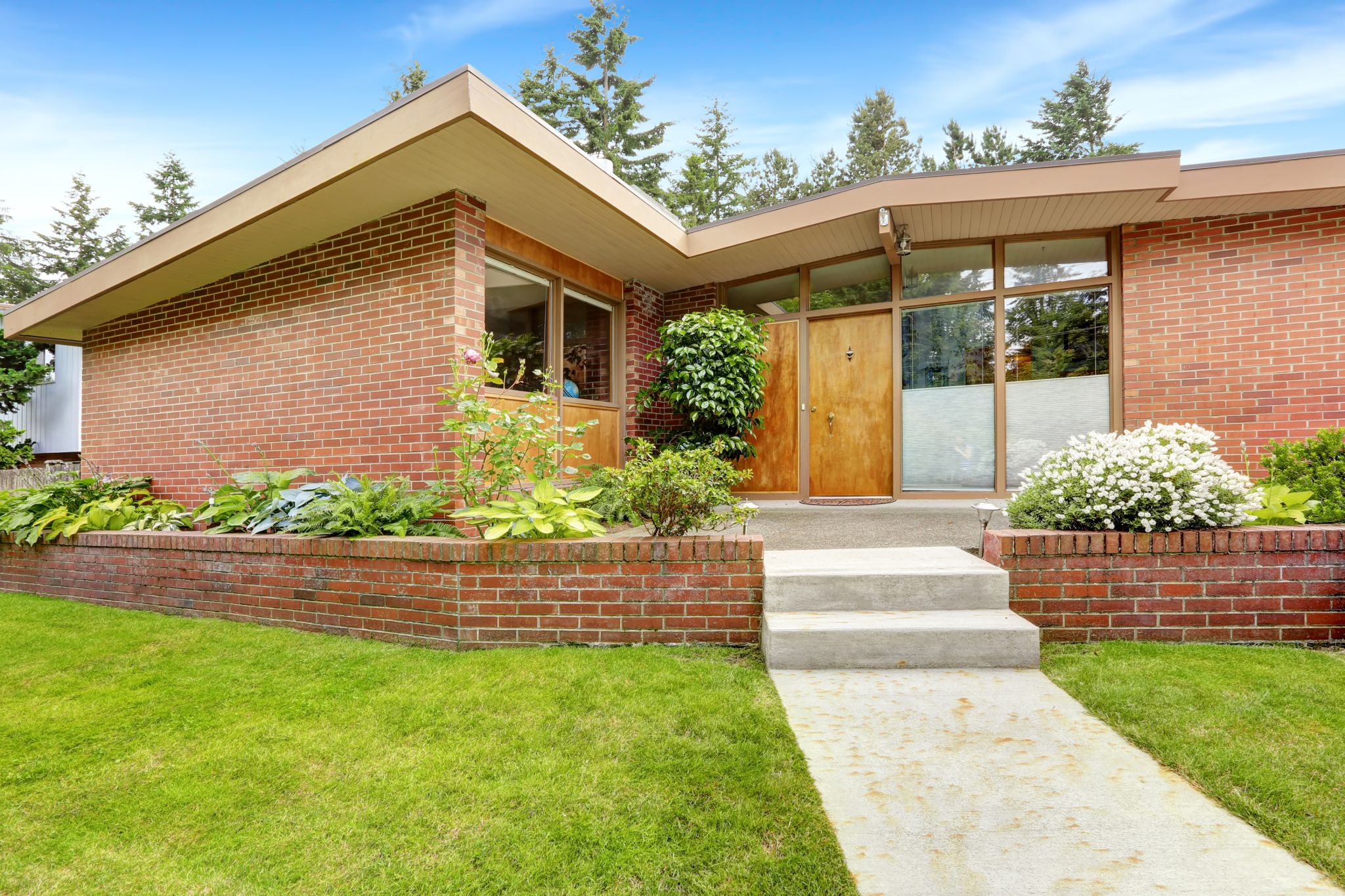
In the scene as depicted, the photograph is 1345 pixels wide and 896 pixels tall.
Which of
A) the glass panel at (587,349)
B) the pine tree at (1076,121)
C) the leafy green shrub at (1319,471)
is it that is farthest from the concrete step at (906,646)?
the pine tree at (1076,121)

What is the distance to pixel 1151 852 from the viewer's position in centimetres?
145

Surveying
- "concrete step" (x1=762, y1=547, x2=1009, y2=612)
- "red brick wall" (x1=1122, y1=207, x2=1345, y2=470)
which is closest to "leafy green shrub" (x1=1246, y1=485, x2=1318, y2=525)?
"concrete step" (x1=762, y1=547, x2=1009, y2=612)

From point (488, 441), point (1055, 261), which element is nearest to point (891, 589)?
point (488, 441)

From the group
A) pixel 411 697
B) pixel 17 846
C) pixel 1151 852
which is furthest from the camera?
pixel 411 697

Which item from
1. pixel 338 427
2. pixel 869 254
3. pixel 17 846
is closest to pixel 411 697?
pixel 17 846

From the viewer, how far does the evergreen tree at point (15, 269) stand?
21.7 metres

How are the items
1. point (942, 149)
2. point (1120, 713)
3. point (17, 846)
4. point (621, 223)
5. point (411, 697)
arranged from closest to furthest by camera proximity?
point (17, 846)
point (1120, 713)
point (411, 697)
point (621, 223)
point (942, 149)

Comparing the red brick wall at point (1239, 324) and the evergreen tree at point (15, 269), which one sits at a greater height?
the evergreen tree at point (15, 269)

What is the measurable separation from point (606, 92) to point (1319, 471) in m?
20.5

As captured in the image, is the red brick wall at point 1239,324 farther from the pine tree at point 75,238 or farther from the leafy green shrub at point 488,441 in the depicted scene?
the pine tree at point 75,238

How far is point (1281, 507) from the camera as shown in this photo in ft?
10.3

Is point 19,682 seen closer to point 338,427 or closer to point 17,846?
point 17,846

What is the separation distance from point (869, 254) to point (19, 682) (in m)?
6.86

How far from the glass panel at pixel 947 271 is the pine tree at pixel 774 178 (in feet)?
55.7
